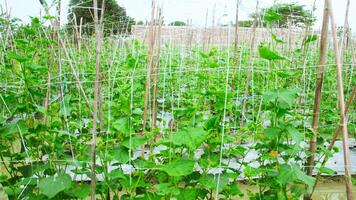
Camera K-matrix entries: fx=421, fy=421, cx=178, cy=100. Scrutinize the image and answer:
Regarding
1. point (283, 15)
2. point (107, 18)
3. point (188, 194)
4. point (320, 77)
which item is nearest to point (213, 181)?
point (188, 194)

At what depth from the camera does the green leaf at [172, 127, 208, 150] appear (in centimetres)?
174

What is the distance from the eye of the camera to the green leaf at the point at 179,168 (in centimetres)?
179

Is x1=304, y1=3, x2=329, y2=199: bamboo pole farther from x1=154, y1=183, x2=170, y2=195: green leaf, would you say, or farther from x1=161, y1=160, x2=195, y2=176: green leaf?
x1=154, y1=183, x2=170, y2=195: green leaf

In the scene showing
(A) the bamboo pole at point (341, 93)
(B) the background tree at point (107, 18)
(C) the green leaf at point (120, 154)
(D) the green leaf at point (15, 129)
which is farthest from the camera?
(B) the background tree at point (107, 18)

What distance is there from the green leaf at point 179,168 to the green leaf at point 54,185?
0.42 metres

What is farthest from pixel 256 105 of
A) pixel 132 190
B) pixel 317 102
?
pixel 132 190

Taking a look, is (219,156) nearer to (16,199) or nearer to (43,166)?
(43,166)

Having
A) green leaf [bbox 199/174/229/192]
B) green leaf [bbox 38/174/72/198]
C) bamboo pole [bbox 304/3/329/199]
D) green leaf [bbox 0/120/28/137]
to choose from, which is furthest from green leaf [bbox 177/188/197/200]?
green leaf [bbox 0/120/28/137]

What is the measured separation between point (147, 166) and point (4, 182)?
2.60ft

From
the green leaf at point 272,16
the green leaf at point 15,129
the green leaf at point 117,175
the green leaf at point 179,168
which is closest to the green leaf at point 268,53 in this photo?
the green leaf at point 272,16

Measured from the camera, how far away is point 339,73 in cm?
165

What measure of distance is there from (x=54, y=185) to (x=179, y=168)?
54 cm

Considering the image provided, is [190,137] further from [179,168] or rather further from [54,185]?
[54,185]

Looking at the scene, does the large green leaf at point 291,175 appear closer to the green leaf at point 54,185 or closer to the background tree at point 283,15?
the background tree at point 283,15
